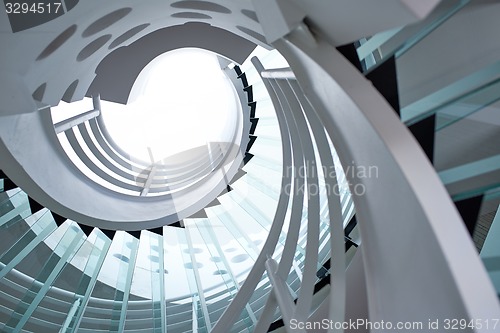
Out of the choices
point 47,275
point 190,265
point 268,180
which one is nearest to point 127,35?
point 47,275

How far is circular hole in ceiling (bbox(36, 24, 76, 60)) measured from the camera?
4.97m

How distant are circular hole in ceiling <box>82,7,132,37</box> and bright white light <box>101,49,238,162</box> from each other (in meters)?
6.99

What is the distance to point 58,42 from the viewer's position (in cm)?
512

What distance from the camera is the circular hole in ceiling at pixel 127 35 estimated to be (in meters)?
7.02

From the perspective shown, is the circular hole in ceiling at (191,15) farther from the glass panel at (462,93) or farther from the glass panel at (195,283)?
the glass panel at (462,93)

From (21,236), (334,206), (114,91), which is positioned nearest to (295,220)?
(334,206)

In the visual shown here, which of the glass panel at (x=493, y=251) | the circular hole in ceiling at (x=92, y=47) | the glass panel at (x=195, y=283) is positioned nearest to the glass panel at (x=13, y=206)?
the circular hole in ceiling at (x=92, y=47)

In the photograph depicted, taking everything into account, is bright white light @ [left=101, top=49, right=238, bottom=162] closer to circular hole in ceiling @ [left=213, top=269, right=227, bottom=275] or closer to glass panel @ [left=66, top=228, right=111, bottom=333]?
glass panel @ [left=66, top=228, right=111, bottom=333]

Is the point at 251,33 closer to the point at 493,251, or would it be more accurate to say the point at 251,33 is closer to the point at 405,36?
the point at 405,36

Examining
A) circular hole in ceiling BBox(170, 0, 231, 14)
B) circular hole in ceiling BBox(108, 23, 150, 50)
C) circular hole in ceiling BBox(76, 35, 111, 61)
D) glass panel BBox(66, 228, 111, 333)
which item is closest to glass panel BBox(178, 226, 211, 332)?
glass panel BBox(66, 228, 111, 333)

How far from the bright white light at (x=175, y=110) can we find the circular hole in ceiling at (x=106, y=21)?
699cm

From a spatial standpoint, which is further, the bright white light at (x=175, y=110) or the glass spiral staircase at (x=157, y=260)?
the bright white light at (x=175, y=110)

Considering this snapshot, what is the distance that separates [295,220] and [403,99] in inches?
Result: 121

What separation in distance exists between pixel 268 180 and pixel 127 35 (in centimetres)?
406
